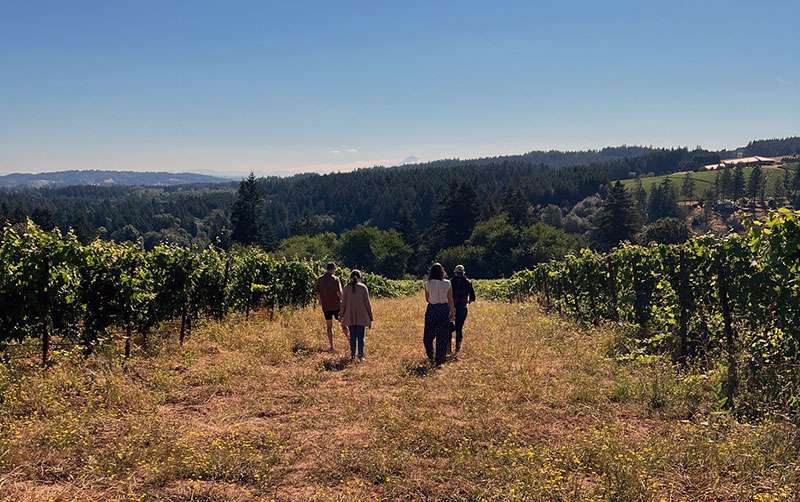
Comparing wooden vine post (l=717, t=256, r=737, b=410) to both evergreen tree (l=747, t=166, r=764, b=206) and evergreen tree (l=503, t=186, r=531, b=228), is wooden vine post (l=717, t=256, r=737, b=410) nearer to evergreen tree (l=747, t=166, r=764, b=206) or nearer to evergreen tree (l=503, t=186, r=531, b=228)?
evergreen tree (l=503, t=186, r=531, b=228)

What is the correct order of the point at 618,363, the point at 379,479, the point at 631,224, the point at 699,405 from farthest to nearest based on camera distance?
the point at 631,224 → the point at 618,363 → the point at 699,405 → the point at 379,479

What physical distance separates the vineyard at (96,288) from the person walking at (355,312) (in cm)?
402

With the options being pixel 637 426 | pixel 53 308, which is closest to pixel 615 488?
pixel 637 426

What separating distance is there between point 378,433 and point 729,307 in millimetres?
6308

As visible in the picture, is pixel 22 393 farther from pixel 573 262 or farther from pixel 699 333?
pixel 573 262

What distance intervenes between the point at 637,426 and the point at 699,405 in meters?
1.12

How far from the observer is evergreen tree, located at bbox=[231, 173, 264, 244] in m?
60.2

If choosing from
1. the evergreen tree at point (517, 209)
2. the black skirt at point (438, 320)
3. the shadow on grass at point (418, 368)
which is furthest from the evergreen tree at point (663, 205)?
the shadow on grass at point (418, 368)

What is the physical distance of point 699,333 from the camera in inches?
325

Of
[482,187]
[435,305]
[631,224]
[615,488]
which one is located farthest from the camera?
[482,187]

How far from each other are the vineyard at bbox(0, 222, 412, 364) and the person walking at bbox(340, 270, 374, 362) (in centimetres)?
402

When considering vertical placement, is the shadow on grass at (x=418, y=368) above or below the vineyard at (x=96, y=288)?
below

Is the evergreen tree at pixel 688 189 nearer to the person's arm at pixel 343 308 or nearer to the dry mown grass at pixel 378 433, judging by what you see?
the dry mown grass at pixel 378 433

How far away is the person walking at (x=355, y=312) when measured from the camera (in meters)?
9.25
